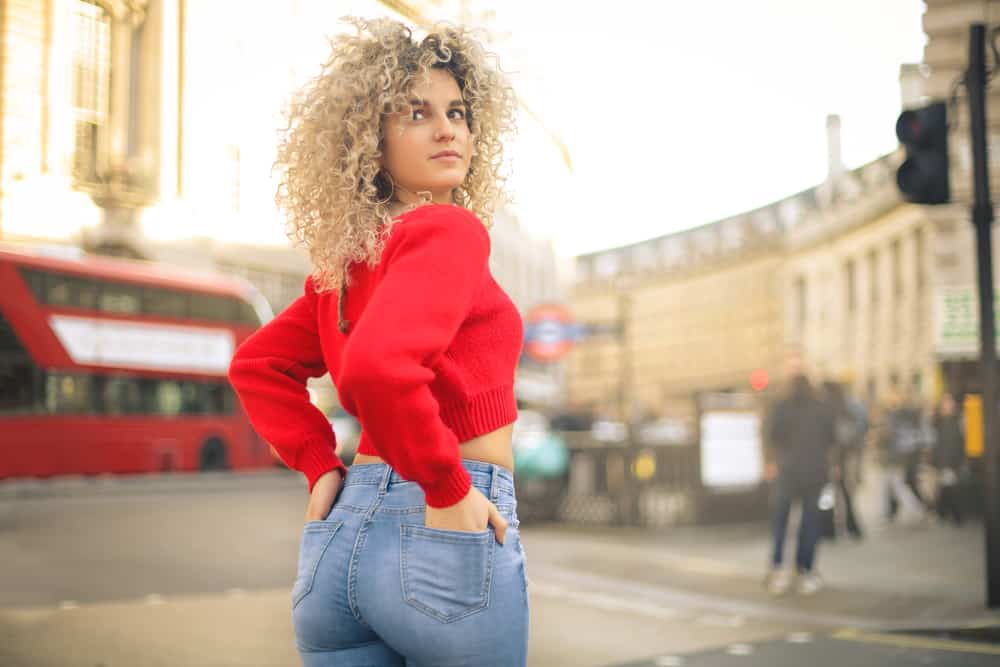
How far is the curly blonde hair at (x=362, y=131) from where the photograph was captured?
1923 mm

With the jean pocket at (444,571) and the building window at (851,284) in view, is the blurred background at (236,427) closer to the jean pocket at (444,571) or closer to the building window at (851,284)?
the jean pocket at (444,571)

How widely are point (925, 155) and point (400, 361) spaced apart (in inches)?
262

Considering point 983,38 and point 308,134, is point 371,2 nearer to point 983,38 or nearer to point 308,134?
point 983,38

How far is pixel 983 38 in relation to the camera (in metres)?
7.62

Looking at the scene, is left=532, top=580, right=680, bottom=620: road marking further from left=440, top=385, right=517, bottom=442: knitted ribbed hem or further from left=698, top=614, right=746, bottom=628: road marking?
left=440, top=385, right=517, bottom=442: knitted ribbed hem

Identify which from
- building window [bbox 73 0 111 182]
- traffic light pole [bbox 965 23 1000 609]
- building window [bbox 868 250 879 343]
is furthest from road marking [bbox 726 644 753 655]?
building window [bbox 868 250 879 343]

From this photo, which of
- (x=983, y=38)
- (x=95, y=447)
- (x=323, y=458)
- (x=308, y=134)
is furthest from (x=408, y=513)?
(x=95, y=447)

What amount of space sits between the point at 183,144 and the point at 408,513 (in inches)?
221

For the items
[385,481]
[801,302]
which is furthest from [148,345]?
[801,302]

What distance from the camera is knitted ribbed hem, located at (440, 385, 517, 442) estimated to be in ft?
5.99

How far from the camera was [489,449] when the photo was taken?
6.06 ft

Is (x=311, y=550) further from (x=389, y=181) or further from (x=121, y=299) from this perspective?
(x=121, y=299)

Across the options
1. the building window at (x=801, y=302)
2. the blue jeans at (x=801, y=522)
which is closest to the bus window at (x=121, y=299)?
the blue jeans at (x=801, y=522)

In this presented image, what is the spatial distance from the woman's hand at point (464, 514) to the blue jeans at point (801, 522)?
7.13m
